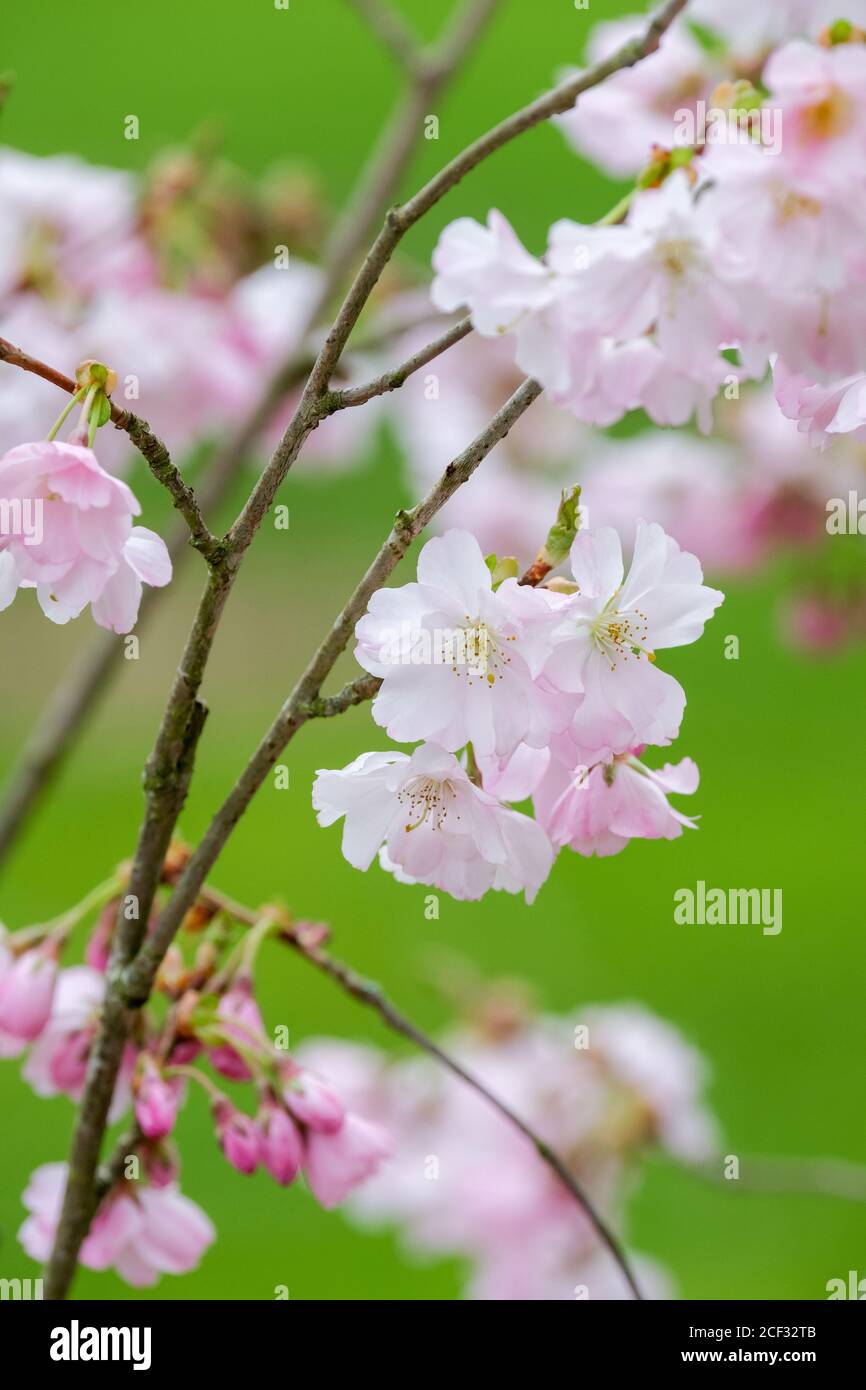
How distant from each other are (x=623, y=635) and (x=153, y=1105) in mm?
295

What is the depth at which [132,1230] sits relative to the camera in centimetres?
76

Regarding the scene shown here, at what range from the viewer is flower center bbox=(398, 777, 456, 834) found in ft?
1.98

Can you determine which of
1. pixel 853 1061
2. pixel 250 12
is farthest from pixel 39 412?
pixel 250 12

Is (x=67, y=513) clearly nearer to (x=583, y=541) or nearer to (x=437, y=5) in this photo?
(x=583, y=541)

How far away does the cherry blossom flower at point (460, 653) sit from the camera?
572mm

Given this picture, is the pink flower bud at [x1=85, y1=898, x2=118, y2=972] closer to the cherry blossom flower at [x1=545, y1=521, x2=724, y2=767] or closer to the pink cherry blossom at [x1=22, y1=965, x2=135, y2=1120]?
the pink cherry blossom at [x1=22, y1=965, x2=135, y2=1120]

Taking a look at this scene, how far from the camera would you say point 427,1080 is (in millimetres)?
1602

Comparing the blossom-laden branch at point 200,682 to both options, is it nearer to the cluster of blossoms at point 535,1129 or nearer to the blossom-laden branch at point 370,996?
the blossom-laden branch at point 370,996

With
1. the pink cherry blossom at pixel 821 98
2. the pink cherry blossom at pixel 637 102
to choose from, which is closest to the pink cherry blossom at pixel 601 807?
the pink cherry blossom at pixel 821 98

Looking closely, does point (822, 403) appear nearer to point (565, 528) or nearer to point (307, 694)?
point (565, 528)

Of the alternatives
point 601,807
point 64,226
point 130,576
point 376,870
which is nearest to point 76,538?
point 130,576

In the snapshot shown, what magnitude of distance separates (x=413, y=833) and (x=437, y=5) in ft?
20.2

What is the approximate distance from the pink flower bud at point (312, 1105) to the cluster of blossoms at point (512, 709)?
179 mm

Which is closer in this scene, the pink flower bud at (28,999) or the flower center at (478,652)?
the flower center at (478,652)
